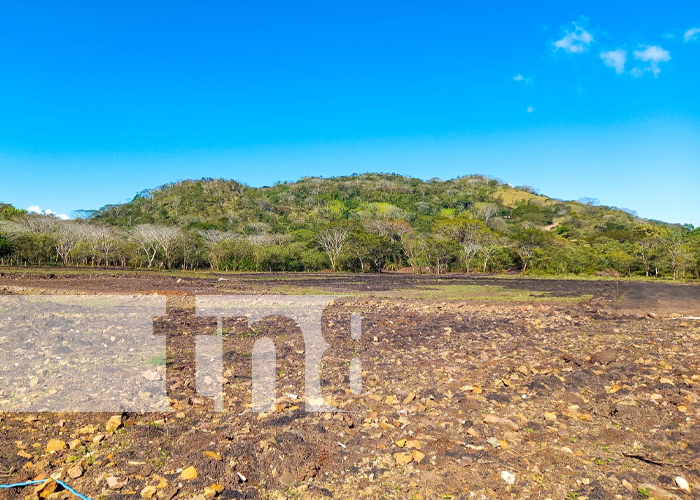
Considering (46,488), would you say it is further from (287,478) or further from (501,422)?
(501,422)

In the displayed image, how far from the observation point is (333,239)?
60.1 m

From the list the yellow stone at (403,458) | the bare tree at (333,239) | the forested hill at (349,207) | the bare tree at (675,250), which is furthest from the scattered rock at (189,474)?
the forested hill at (349,207)

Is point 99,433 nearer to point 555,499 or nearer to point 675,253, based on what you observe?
point 555,499

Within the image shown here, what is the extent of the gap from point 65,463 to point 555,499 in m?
4.50

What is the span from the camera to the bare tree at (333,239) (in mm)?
59078

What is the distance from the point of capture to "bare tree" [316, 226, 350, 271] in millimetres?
59078

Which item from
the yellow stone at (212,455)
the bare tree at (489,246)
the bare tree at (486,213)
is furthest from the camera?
the bare tree at (486,213)

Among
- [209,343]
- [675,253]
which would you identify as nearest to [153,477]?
[209,343]

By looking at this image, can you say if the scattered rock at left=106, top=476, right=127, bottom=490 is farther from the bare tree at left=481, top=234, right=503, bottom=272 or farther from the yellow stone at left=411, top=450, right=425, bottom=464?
the bare tree at left=481, top=234, right=503, bottom=272

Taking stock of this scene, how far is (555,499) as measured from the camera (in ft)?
11.4

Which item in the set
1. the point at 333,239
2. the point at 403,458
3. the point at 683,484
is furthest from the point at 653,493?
the point at 333,239

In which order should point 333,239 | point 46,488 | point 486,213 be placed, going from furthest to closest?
point 486,213 → point 333,239 → point 46,488

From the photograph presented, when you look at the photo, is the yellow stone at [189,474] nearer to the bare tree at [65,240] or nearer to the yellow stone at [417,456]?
the yellow stone at [417,456]

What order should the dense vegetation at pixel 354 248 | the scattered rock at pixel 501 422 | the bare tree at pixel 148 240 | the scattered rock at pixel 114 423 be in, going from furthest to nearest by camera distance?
the bare tree at pixel 148 240, the dense vegetation at pixel 354 248, the scattered rock at pixel 501 422, the scattered rock at pixel 114 423
